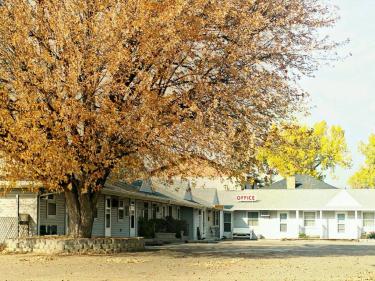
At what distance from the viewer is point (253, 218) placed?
69062 millimetres

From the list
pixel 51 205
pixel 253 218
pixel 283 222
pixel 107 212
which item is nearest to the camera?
pixel 51 205

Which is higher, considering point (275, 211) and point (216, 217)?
point (275, 211)

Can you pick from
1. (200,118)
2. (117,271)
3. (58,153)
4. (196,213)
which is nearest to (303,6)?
(200,118)

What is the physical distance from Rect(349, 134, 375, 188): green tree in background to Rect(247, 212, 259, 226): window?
2713cm

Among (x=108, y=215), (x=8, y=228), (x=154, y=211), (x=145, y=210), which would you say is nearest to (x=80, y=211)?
(x=8, y=228)

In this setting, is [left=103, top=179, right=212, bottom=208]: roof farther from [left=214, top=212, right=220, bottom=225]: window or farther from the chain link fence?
[left=214, top=212, right=220, bottom=225]: window

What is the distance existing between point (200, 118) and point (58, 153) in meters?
5.32

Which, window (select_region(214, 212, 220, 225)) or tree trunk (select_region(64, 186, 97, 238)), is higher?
tree trunk (select_region(64, 186, 97, 238))

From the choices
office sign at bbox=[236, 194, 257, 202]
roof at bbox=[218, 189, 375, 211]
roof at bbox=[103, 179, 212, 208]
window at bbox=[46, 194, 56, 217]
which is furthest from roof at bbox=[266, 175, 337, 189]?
window at bbox=[46, 194, 56, 217]

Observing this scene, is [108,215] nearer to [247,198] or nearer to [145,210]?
[145,210]

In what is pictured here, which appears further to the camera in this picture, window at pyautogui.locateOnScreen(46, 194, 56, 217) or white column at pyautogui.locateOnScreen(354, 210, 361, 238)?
white column at pyautogui.locateOnScreen(354, 210, 361, 238)

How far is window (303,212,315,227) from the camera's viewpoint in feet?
222

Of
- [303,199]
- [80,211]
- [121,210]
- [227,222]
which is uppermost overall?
[303,199]

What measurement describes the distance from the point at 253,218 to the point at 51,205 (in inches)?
1432
